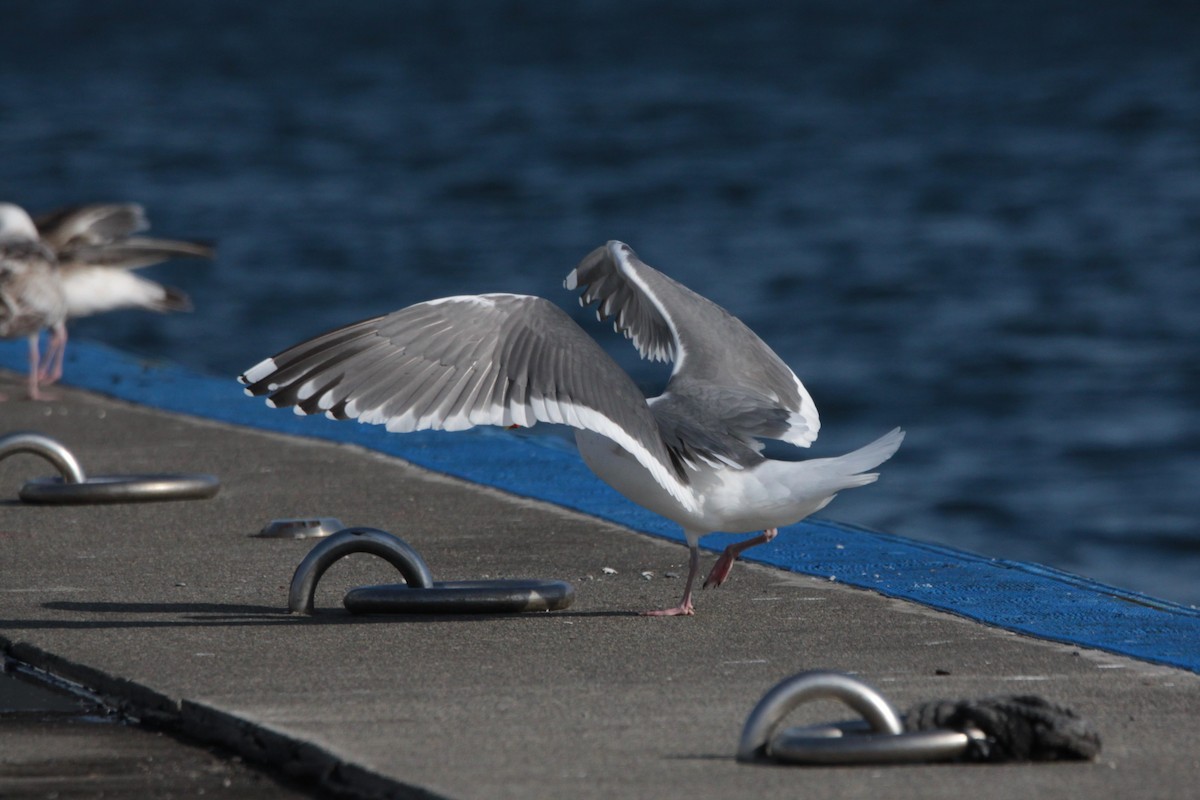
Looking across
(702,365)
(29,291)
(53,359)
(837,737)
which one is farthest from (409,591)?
(53,359)

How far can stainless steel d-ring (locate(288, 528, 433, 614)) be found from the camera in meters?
6.17

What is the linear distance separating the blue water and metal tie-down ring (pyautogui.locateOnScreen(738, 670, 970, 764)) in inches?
274

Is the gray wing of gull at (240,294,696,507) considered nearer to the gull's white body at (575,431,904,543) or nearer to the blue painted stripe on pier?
the gull's white body at (575,431,904,543)

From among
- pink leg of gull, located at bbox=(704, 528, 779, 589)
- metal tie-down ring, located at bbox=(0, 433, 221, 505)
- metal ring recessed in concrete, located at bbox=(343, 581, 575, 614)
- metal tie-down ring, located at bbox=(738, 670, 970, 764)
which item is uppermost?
metal tie-down ring, located at bbox=(0, 433, 221, 505)

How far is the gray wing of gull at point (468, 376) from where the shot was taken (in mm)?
5910

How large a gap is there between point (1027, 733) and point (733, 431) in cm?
199

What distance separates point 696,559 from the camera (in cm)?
623

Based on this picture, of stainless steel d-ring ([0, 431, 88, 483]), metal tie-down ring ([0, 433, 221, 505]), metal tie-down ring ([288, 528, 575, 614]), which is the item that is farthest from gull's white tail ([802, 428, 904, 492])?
stainless steel d-ring ([0, 431, 88, 483])

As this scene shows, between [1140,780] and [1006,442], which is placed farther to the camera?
[1006,442]

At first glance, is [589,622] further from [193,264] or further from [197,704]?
[193,264]

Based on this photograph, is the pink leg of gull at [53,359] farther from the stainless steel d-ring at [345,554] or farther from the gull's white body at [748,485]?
the gull's white body at [748,485]

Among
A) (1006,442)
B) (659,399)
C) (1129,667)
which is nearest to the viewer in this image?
(1129,667)

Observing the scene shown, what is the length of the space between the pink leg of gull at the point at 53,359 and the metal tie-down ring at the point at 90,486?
11.4 ft

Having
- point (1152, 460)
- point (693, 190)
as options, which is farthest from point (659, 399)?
point (693, 190)
